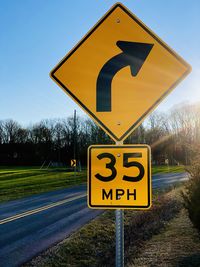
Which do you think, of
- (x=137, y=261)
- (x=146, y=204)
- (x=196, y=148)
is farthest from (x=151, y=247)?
(x=146, y=204)

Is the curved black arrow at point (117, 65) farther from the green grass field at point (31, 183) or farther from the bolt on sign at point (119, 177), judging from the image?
the green grass field at point (31, 183)

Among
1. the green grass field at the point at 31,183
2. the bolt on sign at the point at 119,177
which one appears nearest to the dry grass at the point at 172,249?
the bolt on sign at the point at 119,177

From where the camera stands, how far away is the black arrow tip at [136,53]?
273cm

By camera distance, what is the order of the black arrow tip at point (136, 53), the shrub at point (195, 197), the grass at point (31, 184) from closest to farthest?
the black arrow tip at point (136, 53) → the shrub at point (195, 197) → the grass at point (31, 184)

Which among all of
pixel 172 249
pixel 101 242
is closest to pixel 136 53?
pixel 172 249

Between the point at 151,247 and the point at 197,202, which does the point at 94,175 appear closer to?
the point at 197,202

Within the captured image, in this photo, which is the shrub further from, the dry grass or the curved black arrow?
the curved black arrow

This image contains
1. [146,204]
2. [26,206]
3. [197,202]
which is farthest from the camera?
[26,206]

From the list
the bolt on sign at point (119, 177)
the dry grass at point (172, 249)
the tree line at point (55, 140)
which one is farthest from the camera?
the tree line at point (55, 140)

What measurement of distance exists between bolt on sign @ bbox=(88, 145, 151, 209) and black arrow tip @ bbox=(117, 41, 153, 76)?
61 centimetres

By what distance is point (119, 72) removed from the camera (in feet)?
9.05

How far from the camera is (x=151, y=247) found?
7238 millimetres

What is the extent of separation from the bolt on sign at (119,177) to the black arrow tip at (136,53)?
1.99 feet

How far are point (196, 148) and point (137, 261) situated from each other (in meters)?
2.64
